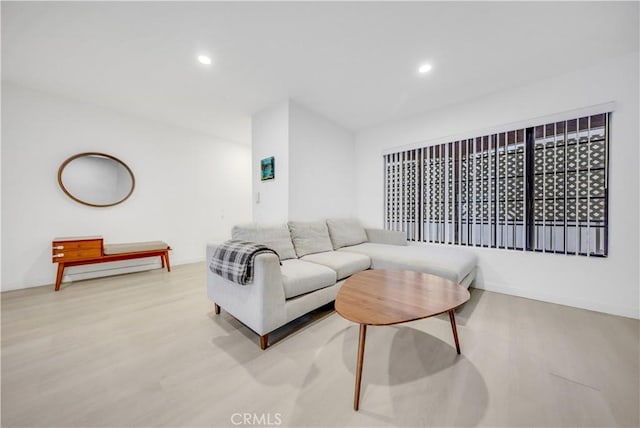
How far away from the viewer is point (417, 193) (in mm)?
3379

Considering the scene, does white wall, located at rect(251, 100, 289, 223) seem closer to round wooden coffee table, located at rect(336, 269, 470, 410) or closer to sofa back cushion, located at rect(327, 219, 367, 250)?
sofa back cushion, located at rect(327, 219, 367, 250)

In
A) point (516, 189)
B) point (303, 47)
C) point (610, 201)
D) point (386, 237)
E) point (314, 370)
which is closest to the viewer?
point (314, 370)

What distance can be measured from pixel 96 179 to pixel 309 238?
326cm

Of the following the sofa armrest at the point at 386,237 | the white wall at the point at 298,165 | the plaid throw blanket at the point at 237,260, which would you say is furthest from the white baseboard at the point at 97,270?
the sofa armrest at the point at 386,237

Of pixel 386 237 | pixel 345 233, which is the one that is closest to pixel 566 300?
pixel 386 237

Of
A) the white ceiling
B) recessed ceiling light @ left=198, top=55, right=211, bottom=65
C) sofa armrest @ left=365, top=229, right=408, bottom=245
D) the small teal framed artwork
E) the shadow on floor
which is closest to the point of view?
the shadow on floor

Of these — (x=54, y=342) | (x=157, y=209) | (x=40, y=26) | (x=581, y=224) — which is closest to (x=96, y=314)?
(x=54, y=342)

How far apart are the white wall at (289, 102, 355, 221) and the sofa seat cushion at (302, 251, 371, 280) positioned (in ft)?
2.55

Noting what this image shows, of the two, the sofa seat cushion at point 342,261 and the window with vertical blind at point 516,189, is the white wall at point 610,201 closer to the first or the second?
the window with vertical blind at point 516,189

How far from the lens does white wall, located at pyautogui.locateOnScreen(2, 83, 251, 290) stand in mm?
2674

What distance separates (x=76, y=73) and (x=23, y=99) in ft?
3.29

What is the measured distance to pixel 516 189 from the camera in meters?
2.58

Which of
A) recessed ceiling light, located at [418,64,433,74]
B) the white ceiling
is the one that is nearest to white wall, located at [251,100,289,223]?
the white ceiling

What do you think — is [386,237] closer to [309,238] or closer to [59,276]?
[309,238]
